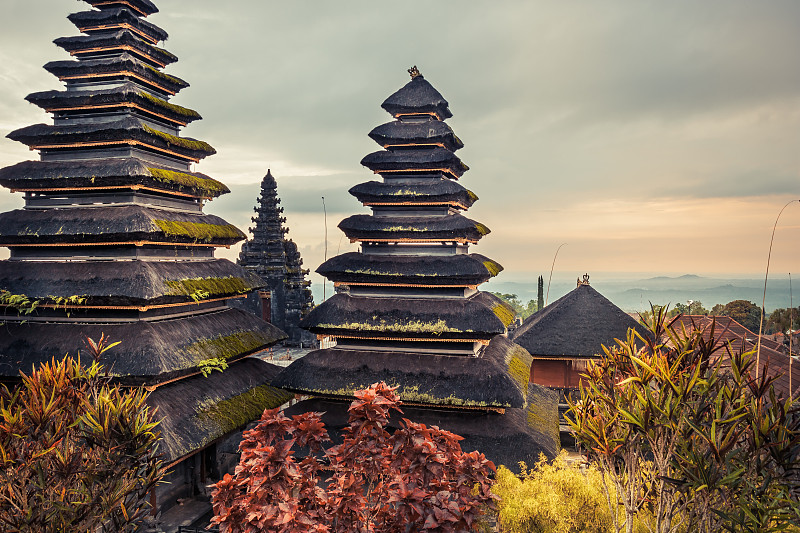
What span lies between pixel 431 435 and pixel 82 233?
44.1 feet

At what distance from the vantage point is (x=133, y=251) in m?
15.2

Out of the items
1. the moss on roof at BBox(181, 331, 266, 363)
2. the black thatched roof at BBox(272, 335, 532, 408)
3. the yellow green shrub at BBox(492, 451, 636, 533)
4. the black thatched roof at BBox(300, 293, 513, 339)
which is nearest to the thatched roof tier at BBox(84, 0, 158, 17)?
the moss on roof at BBox(181, 331, 266, 363)

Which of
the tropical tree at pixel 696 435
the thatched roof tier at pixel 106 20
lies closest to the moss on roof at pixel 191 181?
the thatched roof tier at pixel 106 20

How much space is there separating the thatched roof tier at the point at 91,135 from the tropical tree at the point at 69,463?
32.7 ft

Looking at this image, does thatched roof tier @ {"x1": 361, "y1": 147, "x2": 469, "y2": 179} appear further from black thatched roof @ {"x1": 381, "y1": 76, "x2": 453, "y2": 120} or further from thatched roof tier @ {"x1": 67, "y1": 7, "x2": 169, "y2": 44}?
thatched roof tier @ {"x1": 67, "y1": 7, "x2": 169, "y2": 44}

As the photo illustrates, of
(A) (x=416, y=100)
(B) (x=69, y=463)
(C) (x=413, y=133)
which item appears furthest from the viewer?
(A) (x=416, y=100)

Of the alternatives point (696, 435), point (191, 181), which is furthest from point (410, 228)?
point (696, 435)

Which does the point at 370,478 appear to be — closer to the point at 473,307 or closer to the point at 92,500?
the point at 92,500

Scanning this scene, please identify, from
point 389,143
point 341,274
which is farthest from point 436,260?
point 389,143

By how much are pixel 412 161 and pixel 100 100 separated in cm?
1118

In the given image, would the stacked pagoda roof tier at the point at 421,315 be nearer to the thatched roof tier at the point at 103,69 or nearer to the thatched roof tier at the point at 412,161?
the thatched roof tier at the point at 412,161

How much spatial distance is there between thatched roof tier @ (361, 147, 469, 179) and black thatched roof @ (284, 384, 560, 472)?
8681mm

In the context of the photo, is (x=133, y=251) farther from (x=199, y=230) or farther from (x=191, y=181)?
(x=191, y=181)

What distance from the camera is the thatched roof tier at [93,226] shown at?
14.9m
